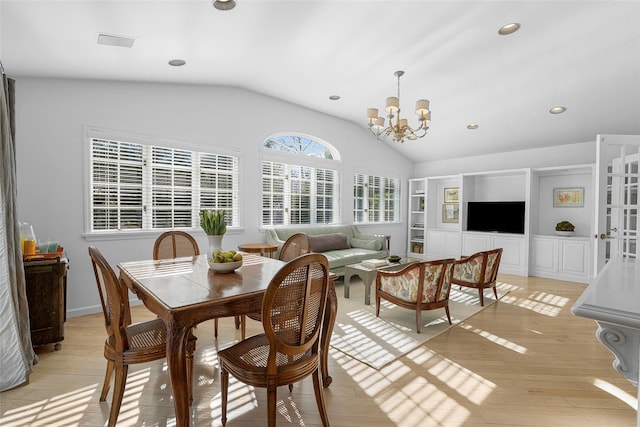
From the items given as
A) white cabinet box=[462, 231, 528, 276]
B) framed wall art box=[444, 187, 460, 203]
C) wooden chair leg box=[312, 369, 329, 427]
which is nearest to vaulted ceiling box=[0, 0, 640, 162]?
white cabinet box=[462, 231, 528, 276]

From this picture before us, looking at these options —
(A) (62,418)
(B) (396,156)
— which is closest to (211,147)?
(A) (62,418)

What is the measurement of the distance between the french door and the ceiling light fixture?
3588 millimetres

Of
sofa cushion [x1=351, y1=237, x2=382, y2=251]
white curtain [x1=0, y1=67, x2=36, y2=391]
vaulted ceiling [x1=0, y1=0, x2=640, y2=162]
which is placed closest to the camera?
white curtain [x1=0, y1=67, x2=36, y2=391]

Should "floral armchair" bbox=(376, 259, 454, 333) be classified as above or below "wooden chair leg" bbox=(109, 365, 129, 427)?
above

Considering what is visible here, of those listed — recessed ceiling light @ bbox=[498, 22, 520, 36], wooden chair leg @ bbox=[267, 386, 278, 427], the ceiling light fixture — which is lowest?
wooden chair leg @ bbox=[267, 386, 278, 427]

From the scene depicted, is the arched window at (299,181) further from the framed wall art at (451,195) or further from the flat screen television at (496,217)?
the flat screen television at (496,217)

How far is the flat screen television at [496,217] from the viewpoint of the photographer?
245 inches

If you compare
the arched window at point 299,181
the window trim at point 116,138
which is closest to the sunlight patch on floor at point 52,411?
the window trim at point 116,138

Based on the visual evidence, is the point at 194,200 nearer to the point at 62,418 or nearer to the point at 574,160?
the point at 62,418

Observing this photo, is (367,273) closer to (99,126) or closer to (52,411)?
(52,411)

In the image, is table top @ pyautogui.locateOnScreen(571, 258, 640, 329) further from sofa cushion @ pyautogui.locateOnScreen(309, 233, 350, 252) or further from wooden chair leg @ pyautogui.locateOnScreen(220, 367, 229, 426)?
sofa cushion @ pyautogui.locateOnScreen(309, 233, 350, 252)

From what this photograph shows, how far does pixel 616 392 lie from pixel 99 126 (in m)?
5.38

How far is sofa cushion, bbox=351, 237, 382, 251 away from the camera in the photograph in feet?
19.4

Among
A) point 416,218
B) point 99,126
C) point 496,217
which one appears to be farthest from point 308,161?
point 496,217
